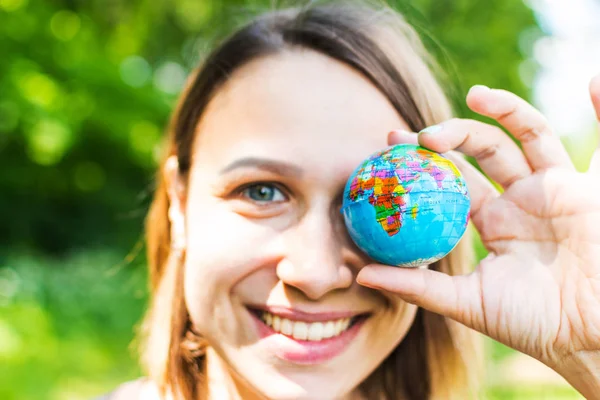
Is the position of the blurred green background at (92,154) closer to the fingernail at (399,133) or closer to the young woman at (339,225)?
the young woman at (339,225)

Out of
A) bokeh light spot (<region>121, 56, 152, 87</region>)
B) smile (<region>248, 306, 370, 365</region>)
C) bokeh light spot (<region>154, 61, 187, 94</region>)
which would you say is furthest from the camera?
bokeh light spot (<region>154, 61, 187, 94</region>)

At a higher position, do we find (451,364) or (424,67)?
(424,67)

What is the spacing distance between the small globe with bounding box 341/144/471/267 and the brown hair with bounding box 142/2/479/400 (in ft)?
1.47

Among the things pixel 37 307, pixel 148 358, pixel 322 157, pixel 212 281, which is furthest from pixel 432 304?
pixel 37 307

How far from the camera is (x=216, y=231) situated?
2.02 metres

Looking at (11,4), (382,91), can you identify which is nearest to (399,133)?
(382,91)

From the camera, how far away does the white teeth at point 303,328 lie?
6.53ft

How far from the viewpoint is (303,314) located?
6.41 feet

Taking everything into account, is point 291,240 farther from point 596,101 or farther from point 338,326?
point 596,101

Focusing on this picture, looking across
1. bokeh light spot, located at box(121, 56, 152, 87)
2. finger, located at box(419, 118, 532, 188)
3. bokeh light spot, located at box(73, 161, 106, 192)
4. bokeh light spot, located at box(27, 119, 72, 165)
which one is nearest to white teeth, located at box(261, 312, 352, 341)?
finger, located at box(419, 118, 532, 188)

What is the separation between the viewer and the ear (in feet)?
7.50

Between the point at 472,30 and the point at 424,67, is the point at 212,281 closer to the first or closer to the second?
the point at 424,67

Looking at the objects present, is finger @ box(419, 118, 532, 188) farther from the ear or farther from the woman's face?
the ear

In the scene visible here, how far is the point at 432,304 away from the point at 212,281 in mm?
757
